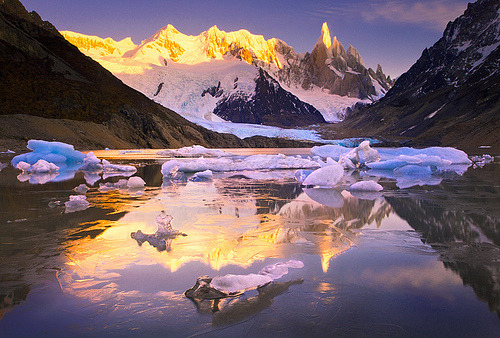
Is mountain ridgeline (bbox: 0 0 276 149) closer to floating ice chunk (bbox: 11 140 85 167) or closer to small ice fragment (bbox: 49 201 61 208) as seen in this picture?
floating ice chunk (bbox: 11 140 85 167)

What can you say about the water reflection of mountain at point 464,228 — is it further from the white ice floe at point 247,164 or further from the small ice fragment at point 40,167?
the small ice fragment at point 40,167

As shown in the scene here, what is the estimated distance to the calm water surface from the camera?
10.6 feet

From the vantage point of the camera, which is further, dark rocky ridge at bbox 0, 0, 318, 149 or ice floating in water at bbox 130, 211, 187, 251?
dark rocky ridge at bbox 0, 0, 318, 149

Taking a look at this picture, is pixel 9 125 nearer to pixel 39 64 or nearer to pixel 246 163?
pixel 39 64

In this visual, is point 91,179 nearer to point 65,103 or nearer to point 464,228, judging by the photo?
point 464,228

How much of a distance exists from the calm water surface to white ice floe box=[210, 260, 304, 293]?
4.2 inches

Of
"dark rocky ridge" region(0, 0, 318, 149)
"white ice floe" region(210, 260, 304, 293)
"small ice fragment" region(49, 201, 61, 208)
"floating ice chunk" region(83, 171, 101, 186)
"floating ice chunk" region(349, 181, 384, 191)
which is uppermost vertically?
"dark rocky ridge" region(0, 0, 318, 149)

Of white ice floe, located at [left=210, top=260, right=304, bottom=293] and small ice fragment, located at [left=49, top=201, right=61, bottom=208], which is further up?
small ice fragment, located at [left=49, top=201, right=61, bottom=208]

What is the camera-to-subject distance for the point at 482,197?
10.6 m

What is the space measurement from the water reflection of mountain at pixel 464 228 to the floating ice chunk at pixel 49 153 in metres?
21.3

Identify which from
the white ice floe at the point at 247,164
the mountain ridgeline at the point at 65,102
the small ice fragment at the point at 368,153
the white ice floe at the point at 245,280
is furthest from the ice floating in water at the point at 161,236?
the mountain ridgeline at the point at 65,102

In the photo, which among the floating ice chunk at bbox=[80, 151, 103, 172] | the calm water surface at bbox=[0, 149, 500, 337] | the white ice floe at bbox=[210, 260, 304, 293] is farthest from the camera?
the floating ice chunk at bbox=[80, 151, 103, 172]

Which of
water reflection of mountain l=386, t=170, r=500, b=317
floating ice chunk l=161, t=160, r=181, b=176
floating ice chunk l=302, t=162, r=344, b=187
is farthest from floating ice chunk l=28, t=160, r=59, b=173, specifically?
water reflection of mountain l=386, t=170, r=500, b=317

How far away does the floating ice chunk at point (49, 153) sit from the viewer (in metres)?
23.4
